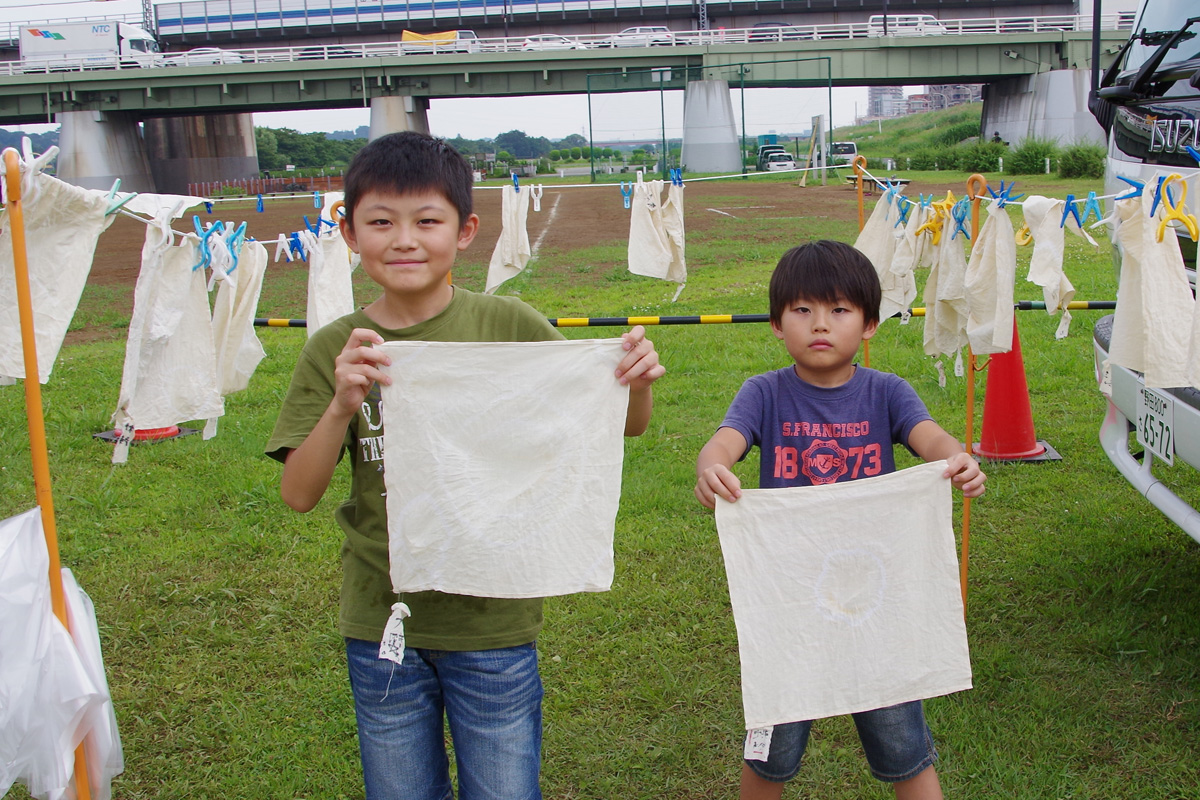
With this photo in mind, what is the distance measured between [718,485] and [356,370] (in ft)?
2.39

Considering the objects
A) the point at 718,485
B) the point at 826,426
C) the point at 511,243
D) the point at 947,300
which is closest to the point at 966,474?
the point at 826,426

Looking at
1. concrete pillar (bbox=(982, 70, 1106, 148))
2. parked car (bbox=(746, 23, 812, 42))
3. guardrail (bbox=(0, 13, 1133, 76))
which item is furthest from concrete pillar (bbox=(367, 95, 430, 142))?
concrete pillar (bbox=(982, 70, 1106, 148))

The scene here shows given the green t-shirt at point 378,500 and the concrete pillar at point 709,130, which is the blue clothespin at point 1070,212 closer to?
the green t-shirt at point 378,500

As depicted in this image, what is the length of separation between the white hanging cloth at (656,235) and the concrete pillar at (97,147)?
39753 millimetres

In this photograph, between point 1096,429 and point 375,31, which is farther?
point 375,31

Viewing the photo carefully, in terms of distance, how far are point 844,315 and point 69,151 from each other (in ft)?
155

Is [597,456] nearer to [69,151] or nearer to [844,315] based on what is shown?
[844,315]

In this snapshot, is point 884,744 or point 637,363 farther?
point 884,744

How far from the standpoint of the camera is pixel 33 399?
211 centimetres

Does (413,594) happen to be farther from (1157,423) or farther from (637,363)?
(1157,423)

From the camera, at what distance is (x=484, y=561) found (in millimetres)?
1910

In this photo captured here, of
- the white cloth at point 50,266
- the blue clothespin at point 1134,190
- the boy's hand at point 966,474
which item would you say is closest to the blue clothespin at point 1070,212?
the blue clothespin at point 1134,190

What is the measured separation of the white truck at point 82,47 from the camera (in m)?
41.3

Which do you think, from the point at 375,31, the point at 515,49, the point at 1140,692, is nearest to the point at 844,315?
the point at 1140,692
